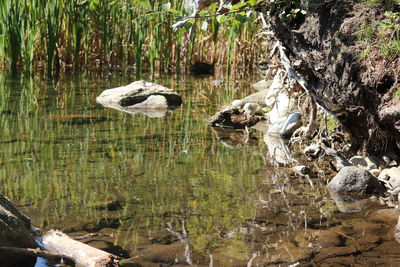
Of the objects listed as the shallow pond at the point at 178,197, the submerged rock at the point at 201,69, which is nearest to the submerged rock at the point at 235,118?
the shallow pond at the point at 178,197

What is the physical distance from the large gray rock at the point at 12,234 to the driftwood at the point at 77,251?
0.40ft

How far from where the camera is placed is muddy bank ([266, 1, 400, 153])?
4.32 m

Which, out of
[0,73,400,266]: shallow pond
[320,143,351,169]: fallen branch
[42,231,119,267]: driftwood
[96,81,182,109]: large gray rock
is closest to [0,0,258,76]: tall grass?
[96,81,182,109]: large gray rock

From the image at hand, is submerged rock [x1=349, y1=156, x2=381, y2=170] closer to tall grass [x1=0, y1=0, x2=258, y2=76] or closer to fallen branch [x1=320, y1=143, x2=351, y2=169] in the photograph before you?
fallen branch [x1=320, y1=143, x2=351, y2=169]

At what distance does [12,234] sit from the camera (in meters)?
2.80

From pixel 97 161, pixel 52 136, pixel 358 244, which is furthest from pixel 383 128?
pixel 52 136

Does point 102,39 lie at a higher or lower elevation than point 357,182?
higher

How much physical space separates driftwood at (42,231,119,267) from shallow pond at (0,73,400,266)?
146 millimetres

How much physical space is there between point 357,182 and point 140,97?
175 inches

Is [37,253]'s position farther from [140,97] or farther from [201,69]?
[201,69]

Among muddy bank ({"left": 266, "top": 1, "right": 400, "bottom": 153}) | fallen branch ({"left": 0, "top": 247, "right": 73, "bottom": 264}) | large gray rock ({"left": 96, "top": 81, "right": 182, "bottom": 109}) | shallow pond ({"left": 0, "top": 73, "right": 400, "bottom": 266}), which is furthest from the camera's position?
large gray rock ({"left": 96, "top": 81, "right": 182, "bottom": 109})

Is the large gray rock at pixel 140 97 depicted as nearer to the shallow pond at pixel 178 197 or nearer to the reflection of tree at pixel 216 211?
the shallow pond at pixel 178 197

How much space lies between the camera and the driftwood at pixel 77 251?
2.76 meters

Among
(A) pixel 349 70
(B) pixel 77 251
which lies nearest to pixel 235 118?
(A) pixel 349 70
